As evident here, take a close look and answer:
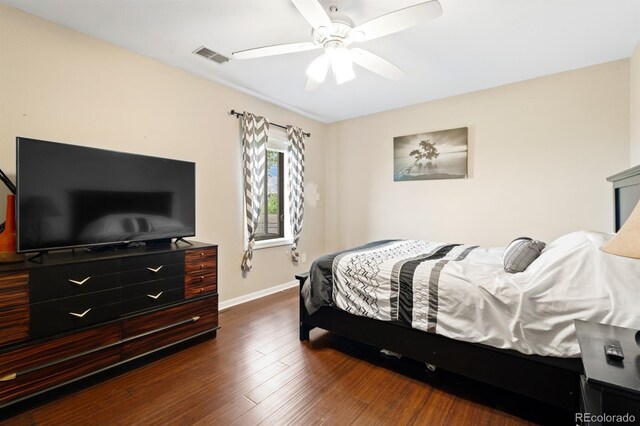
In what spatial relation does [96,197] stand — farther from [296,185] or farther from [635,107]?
[635,107]

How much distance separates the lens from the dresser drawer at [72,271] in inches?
67.4

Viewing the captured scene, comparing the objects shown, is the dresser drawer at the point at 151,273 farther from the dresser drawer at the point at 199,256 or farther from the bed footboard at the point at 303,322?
the bed footboard at the point at 303,322

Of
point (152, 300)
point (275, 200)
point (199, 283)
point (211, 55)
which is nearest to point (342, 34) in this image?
point (211, 55)

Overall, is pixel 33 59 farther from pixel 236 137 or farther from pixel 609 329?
pixel 609 329

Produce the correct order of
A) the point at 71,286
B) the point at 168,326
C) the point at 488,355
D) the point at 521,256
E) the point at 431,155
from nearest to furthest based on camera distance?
1. the point at 488,355
2. the point at 71,286
3. the point at 521,256
4. the point at 168,326
5. the point at 431,155

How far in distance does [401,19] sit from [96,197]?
7.67 ft

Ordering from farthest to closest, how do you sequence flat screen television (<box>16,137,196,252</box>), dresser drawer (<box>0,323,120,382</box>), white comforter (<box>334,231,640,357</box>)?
1. flat screen television (<box>16,137,196,252</box>)
2. dresser drawer (<box>0,323,120,382</box>)
3. white comforter (<box>334,231,640,357</box>)

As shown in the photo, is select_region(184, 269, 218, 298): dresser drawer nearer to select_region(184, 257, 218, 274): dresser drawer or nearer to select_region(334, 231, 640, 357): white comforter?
select_region(184, 257, 218, 274): dresser drawer

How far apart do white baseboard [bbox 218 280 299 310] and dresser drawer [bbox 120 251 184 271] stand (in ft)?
3.88

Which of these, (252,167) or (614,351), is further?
(252,167)

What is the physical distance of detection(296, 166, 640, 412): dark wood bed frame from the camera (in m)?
1.51

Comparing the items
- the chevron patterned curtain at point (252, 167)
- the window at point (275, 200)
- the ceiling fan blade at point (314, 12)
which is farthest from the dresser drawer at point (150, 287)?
the ceiling fan blade at point (314, 12)

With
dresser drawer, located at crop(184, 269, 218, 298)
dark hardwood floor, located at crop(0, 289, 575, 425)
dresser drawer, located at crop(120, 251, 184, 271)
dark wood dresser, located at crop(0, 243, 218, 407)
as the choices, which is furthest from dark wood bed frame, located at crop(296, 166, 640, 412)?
dresser drawer, located at crop(120, 251, 184, 271)

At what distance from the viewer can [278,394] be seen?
73.4 inches
